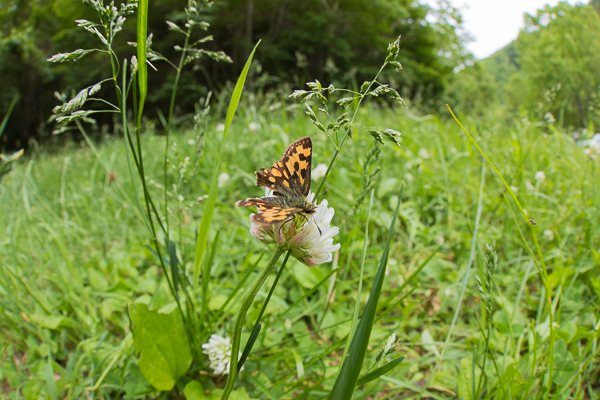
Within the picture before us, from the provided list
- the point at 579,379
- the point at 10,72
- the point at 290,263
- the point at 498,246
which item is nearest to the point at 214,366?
the point at 290,263

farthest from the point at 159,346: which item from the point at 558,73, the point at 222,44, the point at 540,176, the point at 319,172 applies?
the point at 222,44

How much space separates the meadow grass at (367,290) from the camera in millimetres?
1098

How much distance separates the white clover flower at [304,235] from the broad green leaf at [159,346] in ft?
1.60

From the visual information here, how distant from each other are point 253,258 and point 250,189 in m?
0.82

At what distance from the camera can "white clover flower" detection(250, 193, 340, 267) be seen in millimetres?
662

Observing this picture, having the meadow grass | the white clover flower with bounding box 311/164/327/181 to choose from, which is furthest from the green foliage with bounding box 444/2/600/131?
the white clover flower with bounding box 311/164/327/181

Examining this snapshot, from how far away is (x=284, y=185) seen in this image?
Answer: 0.63 metres

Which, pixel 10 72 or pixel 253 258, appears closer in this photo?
pixel 253 258

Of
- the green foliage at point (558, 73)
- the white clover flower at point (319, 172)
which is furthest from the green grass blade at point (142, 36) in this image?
the green foliage at point (558, 73)

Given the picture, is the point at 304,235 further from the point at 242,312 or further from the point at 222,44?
the point at 222,44

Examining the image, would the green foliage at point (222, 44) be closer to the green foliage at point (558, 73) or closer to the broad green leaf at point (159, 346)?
the green foliage at point (558, 73)

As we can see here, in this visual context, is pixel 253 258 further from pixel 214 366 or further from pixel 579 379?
pixel 579 379

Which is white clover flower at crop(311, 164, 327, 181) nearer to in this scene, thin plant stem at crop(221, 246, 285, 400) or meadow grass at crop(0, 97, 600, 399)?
meadow grass at crop(0, 97, 600, 399)

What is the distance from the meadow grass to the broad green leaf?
0.06 meters
